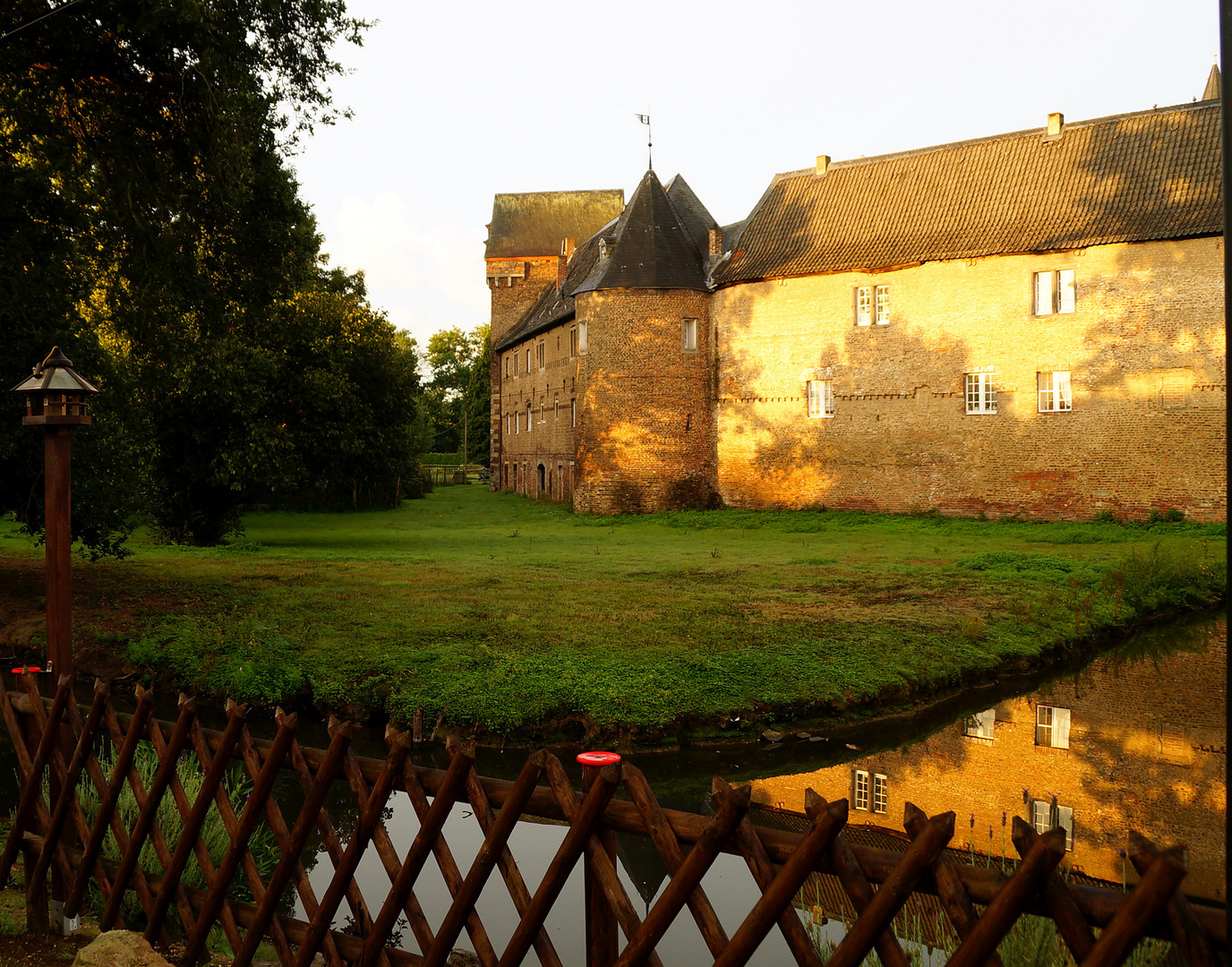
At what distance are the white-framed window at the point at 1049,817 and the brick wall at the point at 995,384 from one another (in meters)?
21.9

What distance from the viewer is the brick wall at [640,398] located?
118 feet

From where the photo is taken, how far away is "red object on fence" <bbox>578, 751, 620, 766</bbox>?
3.33 m

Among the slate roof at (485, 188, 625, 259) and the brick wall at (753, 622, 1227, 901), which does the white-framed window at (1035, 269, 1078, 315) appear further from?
the slate roof at (485, 188, 625, 259)

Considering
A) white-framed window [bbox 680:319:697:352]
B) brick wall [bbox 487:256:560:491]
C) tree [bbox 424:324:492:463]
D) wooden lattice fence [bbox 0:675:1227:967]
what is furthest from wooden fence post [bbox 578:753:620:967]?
tree [bbox 424:324:492:463]

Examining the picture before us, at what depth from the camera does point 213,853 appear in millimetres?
6090

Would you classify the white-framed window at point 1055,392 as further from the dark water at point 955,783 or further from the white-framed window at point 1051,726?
the white-framed window at point 1051,726

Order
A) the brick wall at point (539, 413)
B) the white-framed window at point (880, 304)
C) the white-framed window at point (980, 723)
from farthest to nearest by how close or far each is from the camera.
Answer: the brick wall at point (539, 413), the white-framed window at point (880, 304), the white-framed window at point (980, 723)

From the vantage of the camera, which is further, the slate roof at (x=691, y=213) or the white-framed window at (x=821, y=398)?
the slate roof at (x=691, y=213)

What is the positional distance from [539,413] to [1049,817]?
40989 millimetres

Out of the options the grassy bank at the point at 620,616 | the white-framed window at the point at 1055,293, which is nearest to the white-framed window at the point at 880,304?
the white-framed window at the point at 1055,293

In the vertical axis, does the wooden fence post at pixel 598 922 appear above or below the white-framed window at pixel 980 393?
below

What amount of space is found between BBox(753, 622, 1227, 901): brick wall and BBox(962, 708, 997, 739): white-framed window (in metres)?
0.08

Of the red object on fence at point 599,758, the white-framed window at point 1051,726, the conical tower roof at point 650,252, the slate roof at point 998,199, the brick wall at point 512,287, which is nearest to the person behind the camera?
the red object on fence at point 599,758

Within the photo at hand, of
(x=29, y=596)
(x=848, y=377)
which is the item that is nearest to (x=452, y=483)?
(x=848, y=377)
